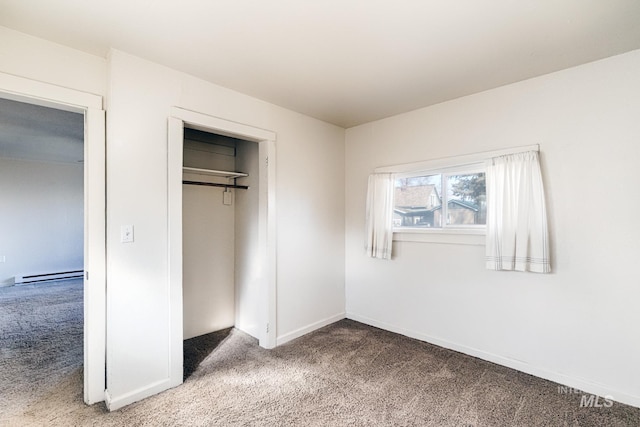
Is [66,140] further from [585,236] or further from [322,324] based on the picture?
[585,236]

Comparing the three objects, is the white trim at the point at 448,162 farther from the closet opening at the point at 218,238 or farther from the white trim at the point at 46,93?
the white trim at the point at 46,93

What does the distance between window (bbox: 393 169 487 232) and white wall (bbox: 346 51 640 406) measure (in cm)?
22

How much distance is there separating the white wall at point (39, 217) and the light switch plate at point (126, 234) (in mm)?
6041

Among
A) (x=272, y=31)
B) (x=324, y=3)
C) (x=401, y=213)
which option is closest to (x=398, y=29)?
(x=324, y=3)

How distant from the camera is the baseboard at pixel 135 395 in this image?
2.00m

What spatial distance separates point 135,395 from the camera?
2.09 meters

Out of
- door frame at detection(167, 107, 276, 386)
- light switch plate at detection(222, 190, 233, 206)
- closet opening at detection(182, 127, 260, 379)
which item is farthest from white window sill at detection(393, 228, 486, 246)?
light switch plate at detection(222, 190, 233, 206)

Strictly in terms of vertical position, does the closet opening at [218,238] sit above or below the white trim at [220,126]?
below

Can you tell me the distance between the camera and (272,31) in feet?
6.07

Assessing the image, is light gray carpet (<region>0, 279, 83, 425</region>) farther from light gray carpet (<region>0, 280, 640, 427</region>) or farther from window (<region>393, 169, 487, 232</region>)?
window (<region>393, 169, 487, 232</region>)

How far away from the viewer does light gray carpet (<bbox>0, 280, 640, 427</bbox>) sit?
190cm

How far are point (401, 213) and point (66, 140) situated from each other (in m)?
5.02

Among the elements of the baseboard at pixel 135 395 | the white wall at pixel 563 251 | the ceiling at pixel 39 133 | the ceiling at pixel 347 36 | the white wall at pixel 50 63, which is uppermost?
the ceiling at pixel 347 36

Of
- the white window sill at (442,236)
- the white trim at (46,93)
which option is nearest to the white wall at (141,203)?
the white trim at (46,93)
